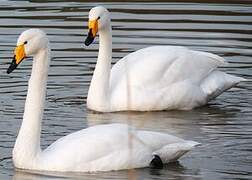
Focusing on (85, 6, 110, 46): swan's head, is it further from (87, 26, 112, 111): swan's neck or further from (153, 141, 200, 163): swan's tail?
(153, 141, 200, 163): swan's tail

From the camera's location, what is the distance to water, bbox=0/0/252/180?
11.3 metres

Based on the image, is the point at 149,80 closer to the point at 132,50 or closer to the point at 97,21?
the point at 97,21

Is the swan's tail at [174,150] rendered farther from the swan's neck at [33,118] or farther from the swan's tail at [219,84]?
the swan's tail at [219,84]

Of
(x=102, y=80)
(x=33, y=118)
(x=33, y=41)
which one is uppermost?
(x=33, y=41)

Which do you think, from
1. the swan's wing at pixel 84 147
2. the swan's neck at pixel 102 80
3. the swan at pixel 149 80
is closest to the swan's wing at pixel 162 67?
the swan at pixel 149 80

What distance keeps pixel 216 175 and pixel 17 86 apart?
469 cm

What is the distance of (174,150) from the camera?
1127 cm

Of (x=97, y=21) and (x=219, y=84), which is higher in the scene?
(x=97, y=21)

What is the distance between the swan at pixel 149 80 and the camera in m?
14.2

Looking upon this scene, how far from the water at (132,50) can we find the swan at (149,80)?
0.16 m

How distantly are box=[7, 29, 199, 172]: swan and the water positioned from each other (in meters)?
0.11

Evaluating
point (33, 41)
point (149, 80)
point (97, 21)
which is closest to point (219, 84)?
point (149, 80)

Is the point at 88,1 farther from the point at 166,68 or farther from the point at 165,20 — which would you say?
the point at 166,68

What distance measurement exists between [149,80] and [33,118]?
3200 mm
